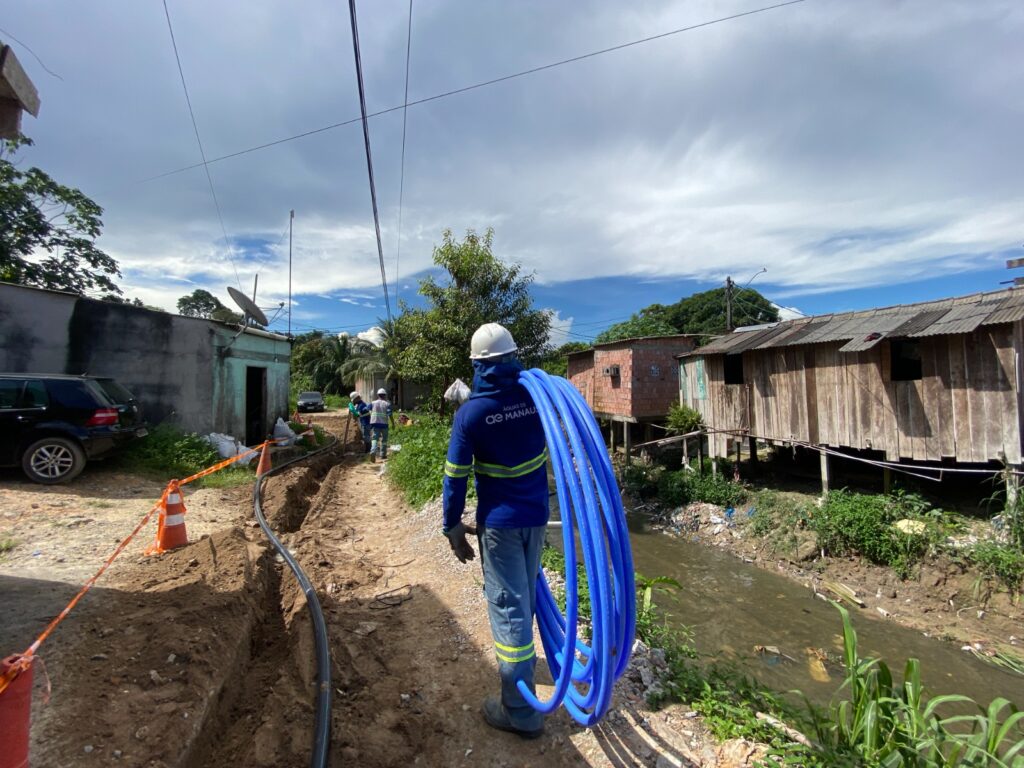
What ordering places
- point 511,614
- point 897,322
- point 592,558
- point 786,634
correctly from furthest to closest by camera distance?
point 897,322
point 786,634
point 511,614
point 592,558

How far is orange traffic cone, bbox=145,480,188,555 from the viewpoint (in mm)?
5094

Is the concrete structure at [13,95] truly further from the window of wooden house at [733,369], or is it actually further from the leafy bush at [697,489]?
the window of wooden house at [733,369]

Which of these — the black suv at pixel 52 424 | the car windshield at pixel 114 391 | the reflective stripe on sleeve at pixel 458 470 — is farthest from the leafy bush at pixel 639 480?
the reflective stripe on sleeve at pixel 458 470

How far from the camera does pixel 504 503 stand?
2691mm

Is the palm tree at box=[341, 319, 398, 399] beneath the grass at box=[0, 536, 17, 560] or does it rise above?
above

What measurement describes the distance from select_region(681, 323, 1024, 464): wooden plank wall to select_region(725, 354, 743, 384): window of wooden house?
417 millimetres

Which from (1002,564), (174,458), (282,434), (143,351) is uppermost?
(143,351)

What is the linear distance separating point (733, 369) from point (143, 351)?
44.9 feet

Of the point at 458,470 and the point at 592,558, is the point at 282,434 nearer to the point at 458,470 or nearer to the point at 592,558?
the point at 458,470

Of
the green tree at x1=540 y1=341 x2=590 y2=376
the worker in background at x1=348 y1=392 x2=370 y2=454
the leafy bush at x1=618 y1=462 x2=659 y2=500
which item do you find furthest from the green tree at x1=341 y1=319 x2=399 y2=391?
the leafy bush at x1=618 y1=462 x2=659 y2=500

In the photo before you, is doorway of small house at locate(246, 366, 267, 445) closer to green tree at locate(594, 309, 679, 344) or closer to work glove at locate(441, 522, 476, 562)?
work glove at locate(441, 522, 476, 562)

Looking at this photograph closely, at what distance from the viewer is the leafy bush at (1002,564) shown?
22.7 ft

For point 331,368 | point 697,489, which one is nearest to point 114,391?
point 697,489

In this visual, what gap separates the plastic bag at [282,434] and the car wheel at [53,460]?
19.8 ft
